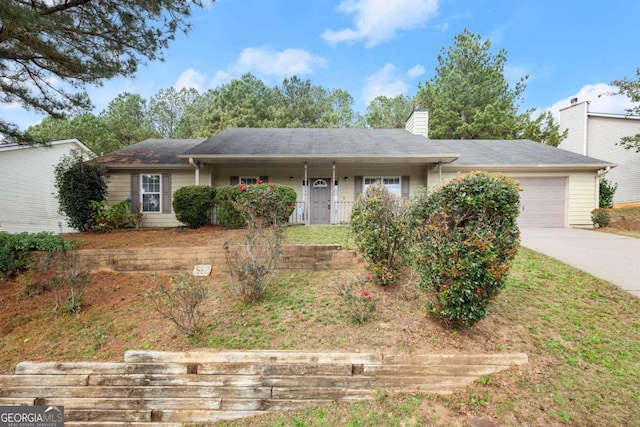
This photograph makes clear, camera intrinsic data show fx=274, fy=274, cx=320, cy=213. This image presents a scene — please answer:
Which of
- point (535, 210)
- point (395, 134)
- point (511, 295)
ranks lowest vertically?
point (511, 295)

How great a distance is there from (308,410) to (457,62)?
25531 mm

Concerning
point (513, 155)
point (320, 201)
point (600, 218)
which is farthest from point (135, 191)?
point (600, 218)

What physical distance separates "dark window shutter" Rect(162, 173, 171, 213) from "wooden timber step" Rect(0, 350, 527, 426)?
25.6 feet

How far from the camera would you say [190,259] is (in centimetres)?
525

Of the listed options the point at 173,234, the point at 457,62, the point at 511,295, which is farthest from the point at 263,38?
the point at 457,62

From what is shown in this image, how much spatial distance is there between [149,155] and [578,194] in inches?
647

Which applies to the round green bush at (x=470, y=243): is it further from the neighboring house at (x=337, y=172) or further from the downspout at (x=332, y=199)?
the downspout at (x=332, y=199)

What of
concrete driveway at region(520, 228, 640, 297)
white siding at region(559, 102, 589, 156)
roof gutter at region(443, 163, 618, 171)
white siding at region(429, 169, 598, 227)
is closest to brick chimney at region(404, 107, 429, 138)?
roof gutter at region(443, 163, 618, 171)

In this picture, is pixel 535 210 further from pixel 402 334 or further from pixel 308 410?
pixel 308 410

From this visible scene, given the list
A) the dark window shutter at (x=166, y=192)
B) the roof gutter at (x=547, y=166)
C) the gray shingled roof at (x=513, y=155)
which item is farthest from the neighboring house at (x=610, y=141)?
the dark window shutter at (x=166, y=192)

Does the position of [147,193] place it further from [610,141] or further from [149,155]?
[610,141]

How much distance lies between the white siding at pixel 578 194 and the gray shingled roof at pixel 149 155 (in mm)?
10085

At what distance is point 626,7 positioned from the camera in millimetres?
9555

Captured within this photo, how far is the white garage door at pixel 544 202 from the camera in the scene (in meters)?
10.3
